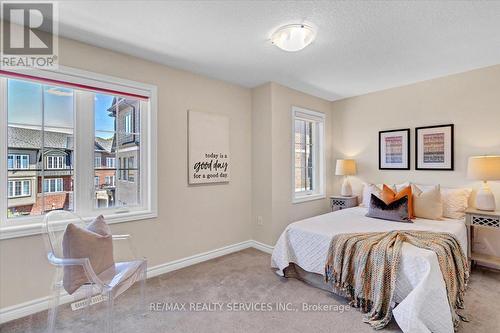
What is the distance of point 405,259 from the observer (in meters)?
1.87

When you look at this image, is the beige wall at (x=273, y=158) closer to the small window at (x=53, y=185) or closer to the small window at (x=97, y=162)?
the small window at (x=97, y=162)

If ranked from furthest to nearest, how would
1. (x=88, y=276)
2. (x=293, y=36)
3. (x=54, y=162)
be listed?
(x=54, y=162) < (x=293, y=36) < (x=88, y=276)

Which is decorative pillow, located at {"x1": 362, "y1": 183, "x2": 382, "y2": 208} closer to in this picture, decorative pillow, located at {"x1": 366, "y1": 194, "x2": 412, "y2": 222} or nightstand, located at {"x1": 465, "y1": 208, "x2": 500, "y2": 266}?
decorative pillow, located at {"x1": 366, "y1": 194, "x2": 412, "y2": 222}

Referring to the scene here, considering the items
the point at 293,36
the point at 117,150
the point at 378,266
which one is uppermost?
the point at 293,36

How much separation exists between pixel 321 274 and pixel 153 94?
2.53m

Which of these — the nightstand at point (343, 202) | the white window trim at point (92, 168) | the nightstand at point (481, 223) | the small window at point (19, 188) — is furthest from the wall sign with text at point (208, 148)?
the nightstand at point (481, 223)

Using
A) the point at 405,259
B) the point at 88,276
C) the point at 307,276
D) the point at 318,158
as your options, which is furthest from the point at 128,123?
the point at 318,158

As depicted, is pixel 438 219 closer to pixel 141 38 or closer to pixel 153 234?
pixel 153 234

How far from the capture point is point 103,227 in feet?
6.34

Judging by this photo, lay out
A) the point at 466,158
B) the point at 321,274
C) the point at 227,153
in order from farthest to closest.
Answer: the point at 227,153 < the point at 466,158 < the point at 321,274

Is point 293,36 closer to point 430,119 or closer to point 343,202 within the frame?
point 430,119

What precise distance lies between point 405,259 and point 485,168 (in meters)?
1.68

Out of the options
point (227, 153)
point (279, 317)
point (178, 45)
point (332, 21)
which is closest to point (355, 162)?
point (227, 153)

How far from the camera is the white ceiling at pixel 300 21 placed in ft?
5.96
